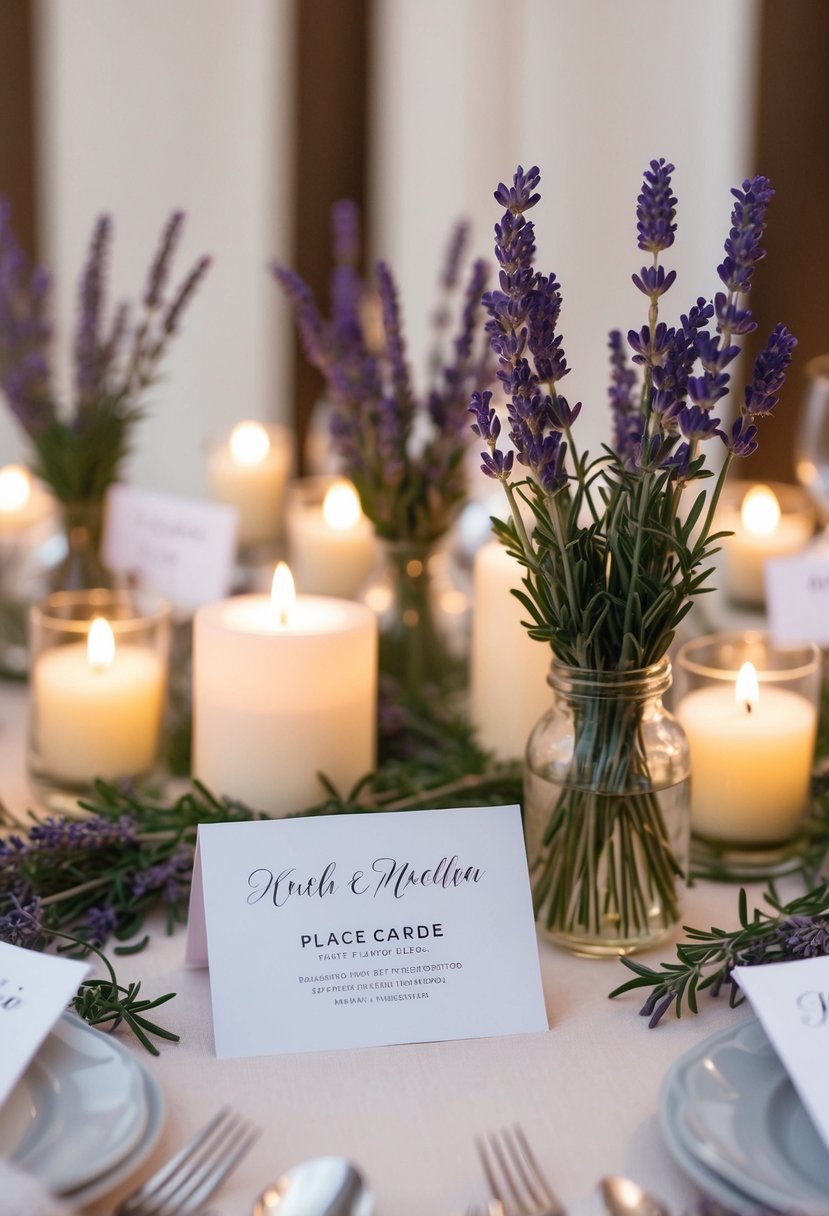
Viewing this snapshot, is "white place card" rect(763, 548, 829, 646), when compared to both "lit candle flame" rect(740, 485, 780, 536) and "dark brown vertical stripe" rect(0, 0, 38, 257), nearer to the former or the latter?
"lit candle flame" rect(740, 485, 780, 536)

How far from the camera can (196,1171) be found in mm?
620

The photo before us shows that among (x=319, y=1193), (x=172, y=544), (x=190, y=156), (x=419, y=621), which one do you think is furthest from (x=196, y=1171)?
(x=190, y=156)

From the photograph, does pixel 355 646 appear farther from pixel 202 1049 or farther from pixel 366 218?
pixel 366 218

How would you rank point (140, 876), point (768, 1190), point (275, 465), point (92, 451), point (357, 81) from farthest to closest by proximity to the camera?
point (357, 81), point (275, 465), point (92, 451), point (140, 876), point (768, 1190)

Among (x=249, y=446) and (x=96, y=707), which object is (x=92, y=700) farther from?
(x=249, y=446)

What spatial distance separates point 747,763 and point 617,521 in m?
0.28

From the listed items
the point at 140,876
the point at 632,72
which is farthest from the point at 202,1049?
the point at 632,72

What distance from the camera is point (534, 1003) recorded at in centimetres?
78

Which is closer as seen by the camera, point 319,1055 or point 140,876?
point 319,1055

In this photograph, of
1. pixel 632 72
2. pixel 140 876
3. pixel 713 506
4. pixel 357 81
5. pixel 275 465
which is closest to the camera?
pixel 713 506

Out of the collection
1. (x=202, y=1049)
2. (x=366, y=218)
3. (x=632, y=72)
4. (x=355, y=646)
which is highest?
(x=632, y=72)

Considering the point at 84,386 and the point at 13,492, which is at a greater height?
the point at 84,386

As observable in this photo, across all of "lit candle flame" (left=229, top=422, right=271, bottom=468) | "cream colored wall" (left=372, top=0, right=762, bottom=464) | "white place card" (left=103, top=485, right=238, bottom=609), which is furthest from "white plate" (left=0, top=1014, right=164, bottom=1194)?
"cream colored wall" (left=372, top=0, right=762, bottom=464)

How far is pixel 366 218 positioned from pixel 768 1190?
9.70 ft
